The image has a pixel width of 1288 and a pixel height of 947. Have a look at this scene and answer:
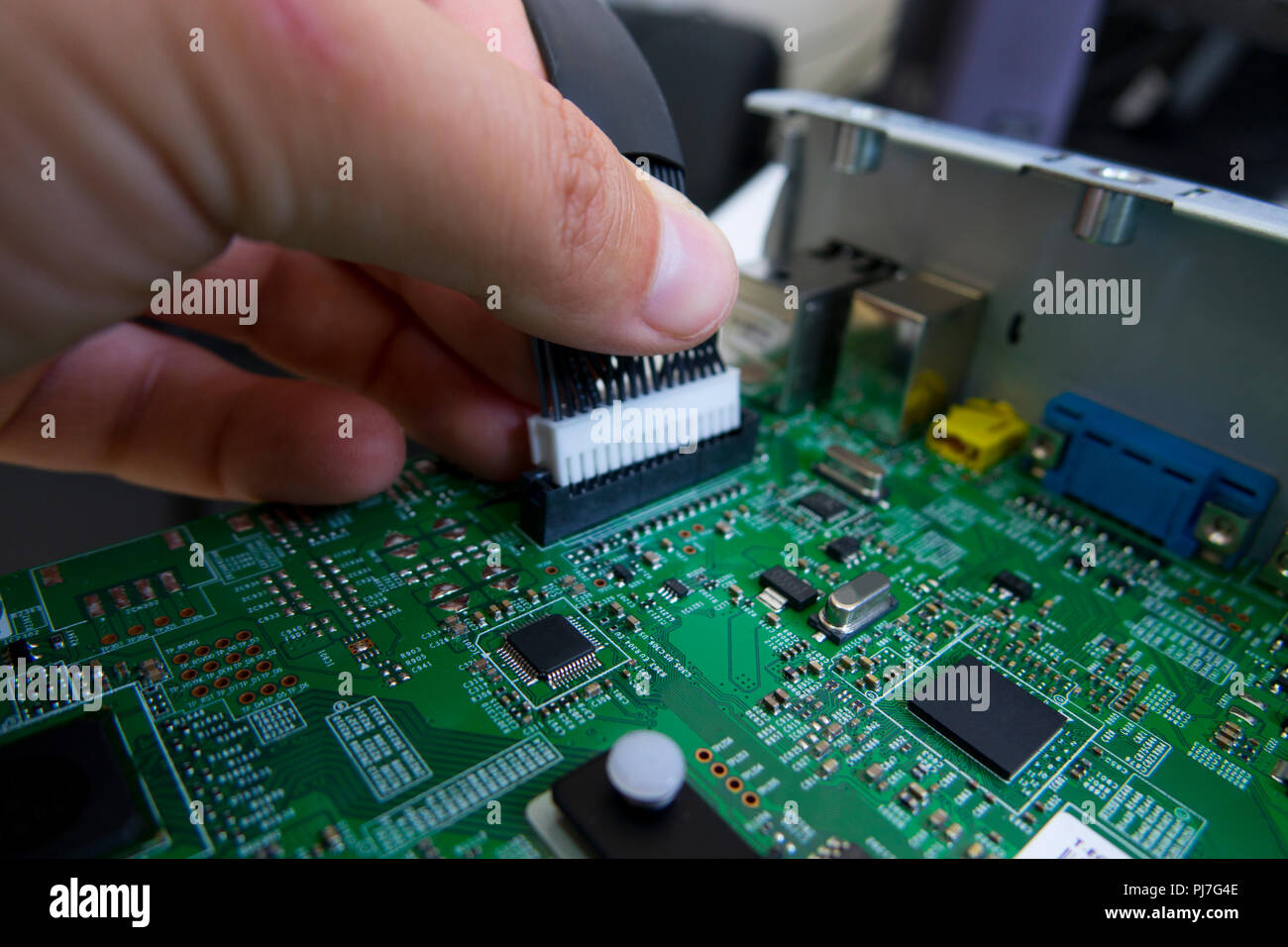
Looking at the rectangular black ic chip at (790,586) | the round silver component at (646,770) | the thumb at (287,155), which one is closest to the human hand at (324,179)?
the thumb at (287,155)

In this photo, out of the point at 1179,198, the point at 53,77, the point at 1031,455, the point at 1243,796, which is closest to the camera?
the point at 53,77

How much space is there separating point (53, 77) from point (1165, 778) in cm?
229

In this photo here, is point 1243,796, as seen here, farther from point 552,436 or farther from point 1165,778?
point 552,436

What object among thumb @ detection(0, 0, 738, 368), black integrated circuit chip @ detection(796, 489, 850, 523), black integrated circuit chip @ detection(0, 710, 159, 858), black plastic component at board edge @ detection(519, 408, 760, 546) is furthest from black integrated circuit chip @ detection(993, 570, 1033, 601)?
black integrated circuit chip @ detection(0, 710, 159, 858)

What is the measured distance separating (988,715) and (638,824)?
2.63 feet

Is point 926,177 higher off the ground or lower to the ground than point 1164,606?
higher

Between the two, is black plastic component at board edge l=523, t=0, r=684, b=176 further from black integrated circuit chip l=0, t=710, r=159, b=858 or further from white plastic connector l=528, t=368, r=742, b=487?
black integrated circuit chip l=0, t=710, r=159, b=858

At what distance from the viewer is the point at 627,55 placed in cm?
230

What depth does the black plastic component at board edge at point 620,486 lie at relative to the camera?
221cm

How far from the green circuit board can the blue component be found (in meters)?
0.08

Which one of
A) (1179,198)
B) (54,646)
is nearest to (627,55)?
(1179,198)

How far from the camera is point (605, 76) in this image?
2211mm

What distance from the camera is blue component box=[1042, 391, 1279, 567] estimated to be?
235 centimetres
